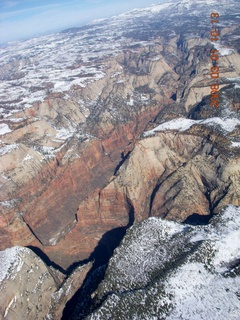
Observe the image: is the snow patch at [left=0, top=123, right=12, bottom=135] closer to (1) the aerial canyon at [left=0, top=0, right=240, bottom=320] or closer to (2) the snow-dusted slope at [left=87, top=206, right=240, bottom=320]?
(1) the aerial canyon at [left=0, top=0, right=240, bottom=320]

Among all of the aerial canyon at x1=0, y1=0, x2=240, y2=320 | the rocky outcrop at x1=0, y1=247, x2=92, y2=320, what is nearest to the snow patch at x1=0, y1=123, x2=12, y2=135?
the aerial canyon at x1=0, y1=0, x2=240, y2=320

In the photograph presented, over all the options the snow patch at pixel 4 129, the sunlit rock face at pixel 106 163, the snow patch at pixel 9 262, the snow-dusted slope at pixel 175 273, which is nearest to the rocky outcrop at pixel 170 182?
the sunlit rock face at pixel 106 163

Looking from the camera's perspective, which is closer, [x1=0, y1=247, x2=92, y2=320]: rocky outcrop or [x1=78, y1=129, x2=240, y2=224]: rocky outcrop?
[x1=0, y1=247, x2=92, y2=320]: rocky outcrop

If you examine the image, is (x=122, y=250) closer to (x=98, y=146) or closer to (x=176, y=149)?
(x=176, y=149)

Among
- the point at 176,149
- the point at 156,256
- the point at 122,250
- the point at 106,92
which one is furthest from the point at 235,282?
the point at 106,92

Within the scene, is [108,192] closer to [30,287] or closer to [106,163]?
[30,287]

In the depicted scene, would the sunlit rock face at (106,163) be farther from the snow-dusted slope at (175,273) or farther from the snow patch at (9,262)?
the snow patch at (9,262)

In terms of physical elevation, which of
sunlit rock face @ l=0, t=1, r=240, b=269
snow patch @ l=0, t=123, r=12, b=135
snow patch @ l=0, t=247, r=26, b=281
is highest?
snow patch @ l=0, t=247, r=26, b=281

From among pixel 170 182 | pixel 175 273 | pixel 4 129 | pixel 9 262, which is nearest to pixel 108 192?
pixel 170 182
